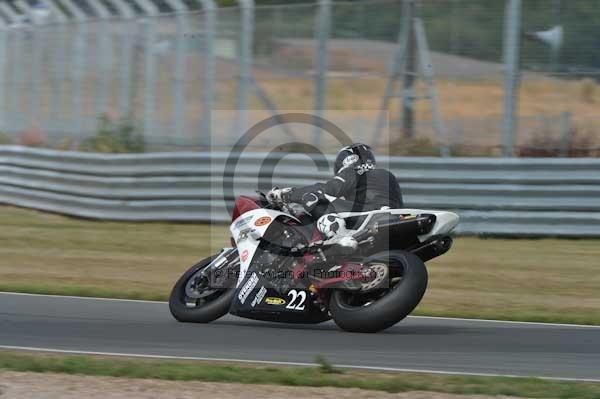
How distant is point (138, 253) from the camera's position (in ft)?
43.9

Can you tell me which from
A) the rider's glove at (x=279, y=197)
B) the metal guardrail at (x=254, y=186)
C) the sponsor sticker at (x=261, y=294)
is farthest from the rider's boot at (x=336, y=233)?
the metal guardrail at (x=254, y=186)

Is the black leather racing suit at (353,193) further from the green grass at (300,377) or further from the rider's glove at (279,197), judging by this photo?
the green grass at (300,377)

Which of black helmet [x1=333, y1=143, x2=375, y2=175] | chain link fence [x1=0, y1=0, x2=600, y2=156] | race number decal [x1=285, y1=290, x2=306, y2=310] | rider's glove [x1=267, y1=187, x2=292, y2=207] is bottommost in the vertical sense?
race number decal [x1=285, y1=290, x2=306, y2=310]

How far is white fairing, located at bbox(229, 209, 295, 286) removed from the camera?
8.27 m

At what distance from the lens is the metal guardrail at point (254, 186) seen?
527 inches

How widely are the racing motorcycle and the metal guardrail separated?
547 centimetres

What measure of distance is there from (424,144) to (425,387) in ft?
27.8

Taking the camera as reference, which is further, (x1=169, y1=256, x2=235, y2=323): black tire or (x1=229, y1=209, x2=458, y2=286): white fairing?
(x1=169, y1=256, x2=235, y2=323): black tire

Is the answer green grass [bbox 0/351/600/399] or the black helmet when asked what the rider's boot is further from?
green grass [bbox 0/351/600/399]

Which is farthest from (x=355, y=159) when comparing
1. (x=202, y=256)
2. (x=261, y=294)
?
(x=202, y=256)

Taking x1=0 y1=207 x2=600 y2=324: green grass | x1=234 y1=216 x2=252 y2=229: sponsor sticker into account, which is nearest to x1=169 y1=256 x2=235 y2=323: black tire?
x1=234 y1=216 x2=252 y2=229: sponsor sticker

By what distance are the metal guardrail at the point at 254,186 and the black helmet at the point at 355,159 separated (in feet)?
18.7

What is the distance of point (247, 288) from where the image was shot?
8234 millimetres

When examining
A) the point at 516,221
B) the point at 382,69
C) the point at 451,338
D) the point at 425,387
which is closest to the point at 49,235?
the point at 382,69
